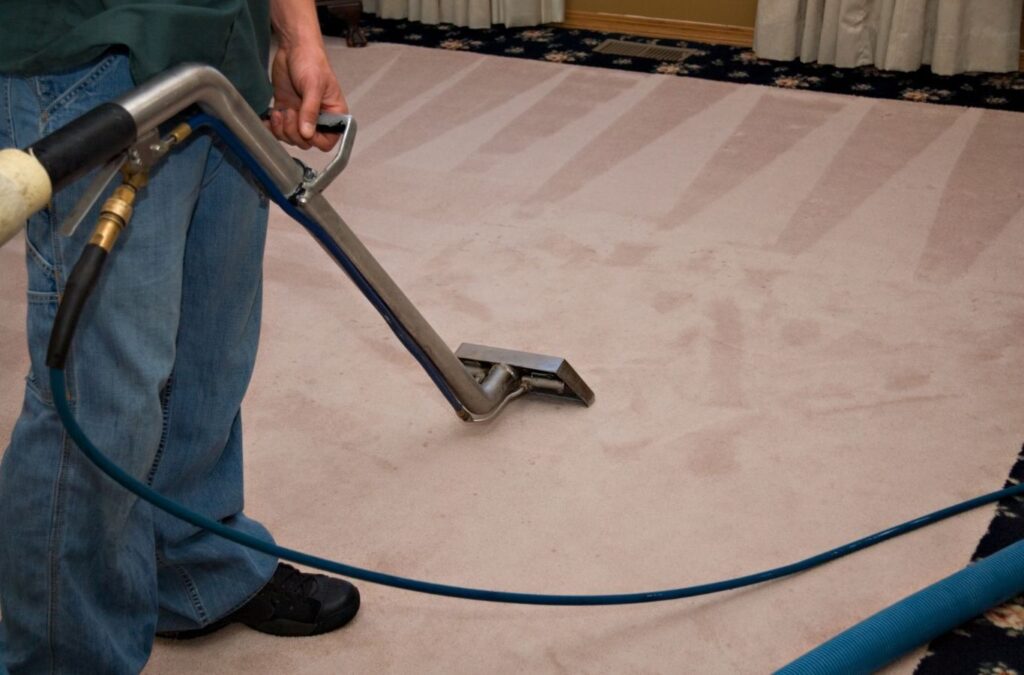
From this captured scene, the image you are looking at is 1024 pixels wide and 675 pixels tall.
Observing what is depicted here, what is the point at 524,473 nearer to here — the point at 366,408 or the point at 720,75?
the point at 366,408

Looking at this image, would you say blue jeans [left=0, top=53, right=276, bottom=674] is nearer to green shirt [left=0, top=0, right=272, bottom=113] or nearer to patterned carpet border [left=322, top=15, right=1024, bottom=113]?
green shirt [left=0, top=0, right=272, bottom=113]

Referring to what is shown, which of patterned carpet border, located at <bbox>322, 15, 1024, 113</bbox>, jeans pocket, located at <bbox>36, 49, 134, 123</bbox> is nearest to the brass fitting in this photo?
jeans pocket, located at <bbox>36, 49, 134, 123</bbox>

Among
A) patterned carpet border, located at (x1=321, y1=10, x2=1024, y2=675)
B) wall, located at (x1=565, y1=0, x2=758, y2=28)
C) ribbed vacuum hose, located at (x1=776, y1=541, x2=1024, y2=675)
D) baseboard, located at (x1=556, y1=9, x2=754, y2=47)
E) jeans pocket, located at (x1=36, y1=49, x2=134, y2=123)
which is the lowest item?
ribbed vacuum hose, located at (x1=776, y1=541, x2=1024, y2=675)

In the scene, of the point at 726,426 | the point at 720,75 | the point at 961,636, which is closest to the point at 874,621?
the point at 961,636

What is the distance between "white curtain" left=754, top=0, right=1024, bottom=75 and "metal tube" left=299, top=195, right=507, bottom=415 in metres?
1.85

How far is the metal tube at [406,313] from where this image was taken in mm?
1331

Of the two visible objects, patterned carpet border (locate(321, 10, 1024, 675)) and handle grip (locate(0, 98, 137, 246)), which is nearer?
handle grip (locate(0, 98, 137, 246))

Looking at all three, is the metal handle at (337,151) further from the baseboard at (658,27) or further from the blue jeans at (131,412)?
the baseboard at (658,27)

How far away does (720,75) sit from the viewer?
327 centimetres

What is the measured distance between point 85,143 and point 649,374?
125 cm

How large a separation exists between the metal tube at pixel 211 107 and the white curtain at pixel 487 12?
2.53 metres

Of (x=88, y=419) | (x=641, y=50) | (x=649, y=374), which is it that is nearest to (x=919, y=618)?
(x=649, y=374)

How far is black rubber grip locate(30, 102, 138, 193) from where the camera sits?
0.81m

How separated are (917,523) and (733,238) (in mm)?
909
